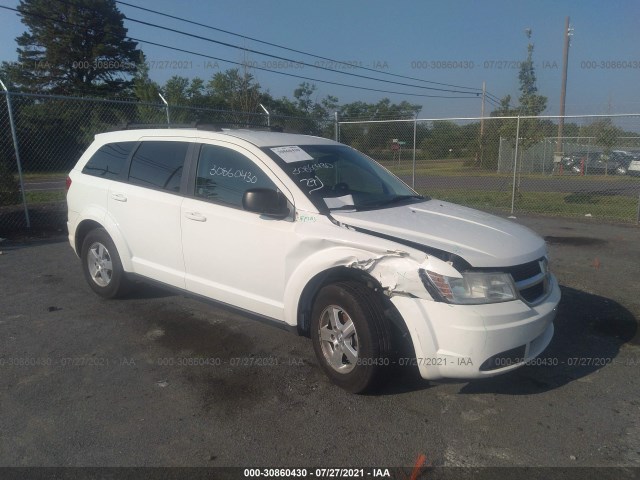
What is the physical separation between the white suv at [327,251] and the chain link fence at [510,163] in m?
7.96

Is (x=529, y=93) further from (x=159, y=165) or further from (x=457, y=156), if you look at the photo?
(x=159, y=165)

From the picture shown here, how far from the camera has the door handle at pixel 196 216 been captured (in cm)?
434

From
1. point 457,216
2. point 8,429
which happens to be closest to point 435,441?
point 457,216

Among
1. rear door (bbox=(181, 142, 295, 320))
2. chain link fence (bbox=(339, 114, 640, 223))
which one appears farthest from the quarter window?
chain link fence (bbox=(339, 114, 640, 223))

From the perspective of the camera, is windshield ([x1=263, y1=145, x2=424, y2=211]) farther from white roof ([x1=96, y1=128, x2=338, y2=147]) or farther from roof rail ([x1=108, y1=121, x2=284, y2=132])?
roof rail ([x1=108, y1=121, x2=284, y2=132])

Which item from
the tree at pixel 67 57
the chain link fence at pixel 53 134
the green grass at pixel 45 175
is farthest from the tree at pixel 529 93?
the tree at pixel 67 57

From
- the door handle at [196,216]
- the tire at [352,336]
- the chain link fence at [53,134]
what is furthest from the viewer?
the chain link fence at [53,134]

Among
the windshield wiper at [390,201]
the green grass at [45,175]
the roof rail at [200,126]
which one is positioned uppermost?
the roof rail at [200,126]

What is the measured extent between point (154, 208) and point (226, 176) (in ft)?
2.95

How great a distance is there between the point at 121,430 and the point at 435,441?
1.95m

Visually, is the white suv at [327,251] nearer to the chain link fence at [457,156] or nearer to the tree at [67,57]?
the chain link fence at [457,156]

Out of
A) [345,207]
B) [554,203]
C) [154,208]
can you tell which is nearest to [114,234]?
[154,208]

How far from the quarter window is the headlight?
1.54m

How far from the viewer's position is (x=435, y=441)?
307 centimetres
